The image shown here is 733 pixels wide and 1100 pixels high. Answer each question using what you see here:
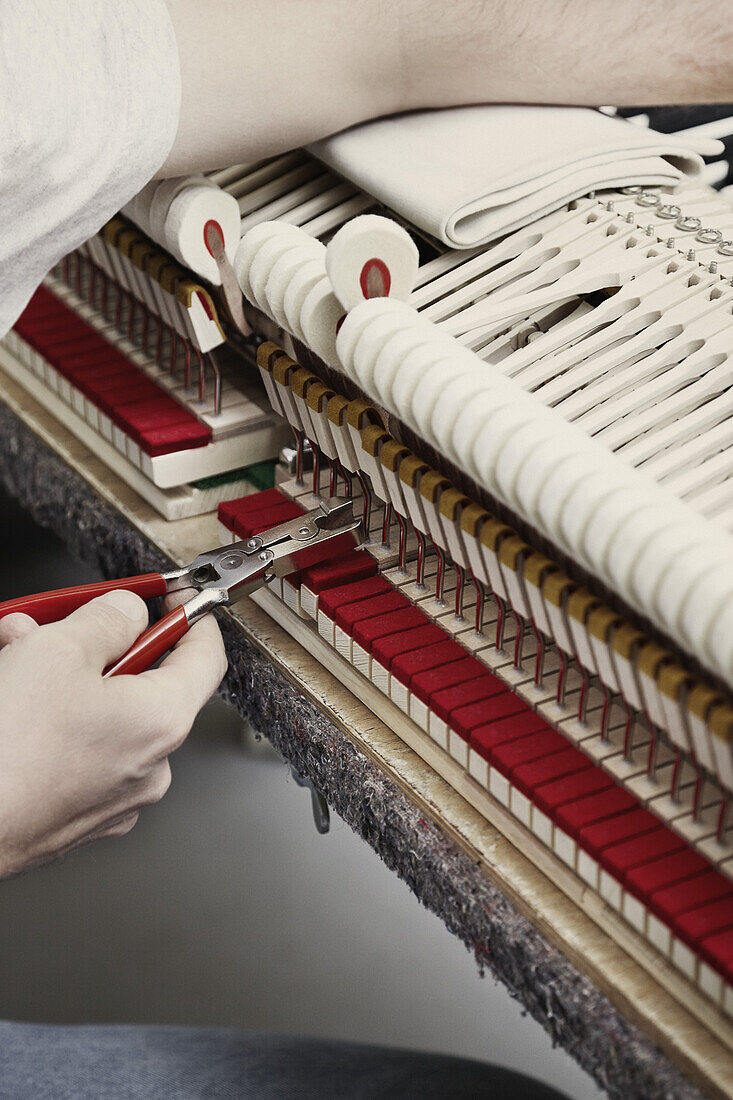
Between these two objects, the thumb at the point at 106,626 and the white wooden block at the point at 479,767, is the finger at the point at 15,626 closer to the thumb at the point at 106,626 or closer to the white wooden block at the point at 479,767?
the thumb at the point at 106,626

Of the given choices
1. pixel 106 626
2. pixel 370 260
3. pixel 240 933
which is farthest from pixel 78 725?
pixel 240 933

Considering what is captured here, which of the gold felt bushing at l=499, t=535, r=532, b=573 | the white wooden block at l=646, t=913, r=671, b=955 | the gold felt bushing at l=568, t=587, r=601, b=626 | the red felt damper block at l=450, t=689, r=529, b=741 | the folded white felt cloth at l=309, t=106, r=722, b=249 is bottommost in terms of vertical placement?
the white wooden block at l=646, t=913, r=671, b=955

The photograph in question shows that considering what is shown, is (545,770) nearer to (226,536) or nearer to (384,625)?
(384,625)

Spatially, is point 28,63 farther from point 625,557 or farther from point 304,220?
point 625,557

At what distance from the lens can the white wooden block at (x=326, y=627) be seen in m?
1.23

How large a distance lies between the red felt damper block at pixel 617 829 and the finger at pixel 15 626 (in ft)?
1.69

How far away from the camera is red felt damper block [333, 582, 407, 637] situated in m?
1.21

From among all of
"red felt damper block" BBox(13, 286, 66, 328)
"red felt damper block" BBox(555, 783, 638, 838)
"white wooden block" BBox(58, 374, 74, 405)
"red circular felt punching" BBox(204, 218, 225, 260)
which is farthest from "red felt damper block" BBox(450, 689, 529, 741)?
"red felt damper block" BBox(13, 286, 66, 328)

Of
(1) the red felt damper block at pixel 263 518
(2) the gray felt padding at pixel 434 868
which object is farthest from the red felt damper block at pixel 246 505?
(2) the gray felt padding at pixel 434 868

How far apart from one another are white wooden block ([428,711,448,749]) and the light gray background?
984mm

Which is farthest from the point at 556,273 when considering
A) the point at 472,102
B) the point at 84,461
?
the point at 84,461

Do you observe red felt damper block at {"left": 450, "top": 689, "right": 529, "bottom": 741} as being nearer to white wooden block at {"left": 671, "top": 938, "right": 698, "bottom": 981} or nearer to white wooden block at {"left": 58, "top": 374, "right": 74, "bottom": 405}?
white wooden block at {"left": 671, "top": 938, "right": 698, "bottom": 981}

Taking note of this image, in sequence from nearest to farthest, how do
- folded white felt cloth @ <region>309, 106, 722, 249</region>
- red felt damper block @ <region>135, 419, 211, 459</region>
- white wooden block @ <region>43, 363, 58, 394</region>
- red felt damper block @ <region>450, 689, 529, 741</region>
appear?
red felt damper block @ <region>450, 689, 529, 741</region>, folded white felt cloth @ <region>309, 106, 722, 249</region>, red felt damper block @ <region>135, 419, 211, 459</region>, white wooden block @ <region>43, 363, 58, 394</region>

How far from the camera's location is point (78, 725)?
1.02 metres
